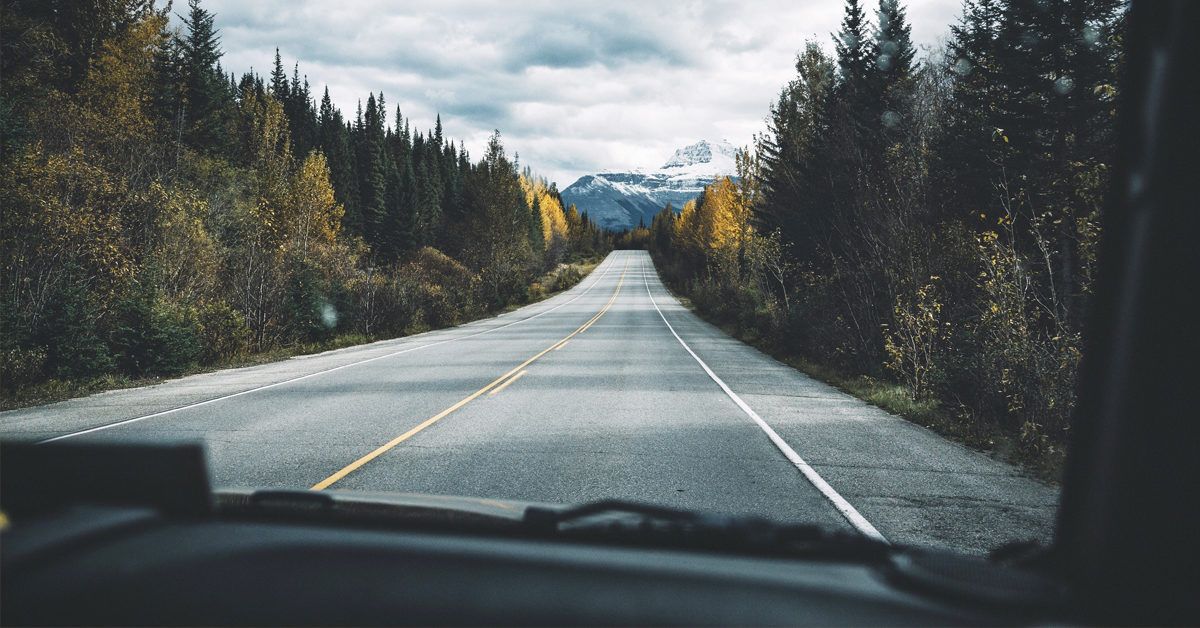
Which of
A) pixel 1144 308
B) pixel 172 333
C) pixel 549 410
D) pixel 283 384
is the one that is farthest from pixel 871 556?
pixel 172 333

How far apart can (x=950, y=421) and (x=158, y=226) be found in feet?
61.6

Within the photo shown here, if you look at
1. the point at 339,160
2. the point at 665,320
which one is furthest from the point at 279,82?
the point at 665,320

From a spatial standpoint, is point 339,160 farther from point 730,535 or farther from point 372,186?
point 730,535

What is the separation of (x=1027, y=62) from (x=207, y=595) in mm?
20761

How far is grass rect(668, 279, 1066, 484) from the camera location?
6.55m

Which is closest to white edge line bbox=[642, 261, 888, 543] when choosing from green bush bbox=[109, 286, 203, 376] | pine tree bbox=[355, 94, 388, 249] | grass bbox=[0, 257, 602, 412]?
grass bbox=[0, 257, 602, 412]

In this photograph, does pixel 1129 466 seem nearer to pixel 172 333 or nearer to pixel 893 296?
pixel 893 296

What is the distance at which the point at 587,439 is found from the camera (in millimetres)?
7492

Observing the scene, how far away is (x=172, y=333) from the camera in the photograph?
566 inches

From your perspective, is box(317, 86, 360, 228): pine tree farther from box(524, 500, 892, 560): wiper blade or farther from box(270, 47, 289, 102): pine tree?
box(524, 500, 892, 560): wiper blade

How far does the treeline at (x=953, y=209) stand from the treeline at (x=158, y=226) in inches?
595

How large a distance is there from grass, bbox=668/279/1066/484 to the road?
266 mm

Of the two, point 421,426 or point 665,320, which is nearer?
point 421,426

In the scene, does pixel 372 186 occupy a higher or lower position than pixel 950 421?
higher
